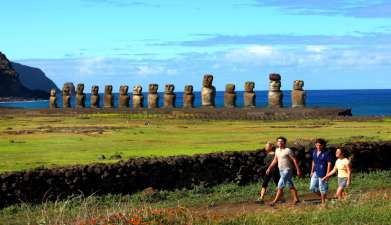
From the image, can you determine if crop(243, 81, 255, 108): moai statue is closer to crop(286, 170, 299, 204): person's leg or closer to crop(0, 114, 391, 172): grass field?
crop(0, 114, 391, 172): grass field

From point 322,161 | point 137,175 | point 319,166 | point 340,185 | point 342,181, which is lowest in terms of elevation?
point 137,175

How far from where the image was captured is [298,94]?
48.7 meters

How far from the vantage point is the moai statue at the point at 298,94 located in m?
48.7

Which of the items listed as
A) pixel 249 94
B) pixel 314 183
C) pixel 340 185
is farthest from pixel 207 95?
pixel 340 185

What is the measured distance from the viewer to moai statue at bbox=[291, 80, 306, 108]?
160 ft

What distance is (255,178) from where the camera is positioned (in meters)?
23.3

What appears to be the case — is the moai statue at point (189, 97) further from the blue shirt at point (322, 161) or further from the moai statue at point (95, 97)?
the blue shirt at point (322, 161)

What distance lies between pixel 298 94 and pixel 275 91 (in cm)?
165

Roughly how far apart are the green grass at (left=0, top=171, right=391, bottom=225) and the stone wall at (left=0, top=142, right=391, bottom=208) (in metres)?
0.37

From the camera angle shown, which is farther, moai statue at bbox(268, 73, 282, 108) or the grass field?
moai statue at bbox(268, 73, 282, 108)

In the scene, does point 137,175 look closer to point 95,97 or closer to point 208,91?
point 208,91

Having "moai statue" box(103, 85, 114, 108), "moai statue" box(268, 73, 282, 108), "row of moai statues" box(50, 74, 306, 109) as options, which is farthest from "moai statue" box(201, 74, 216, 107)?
"moai statue" box(103, 85, 114, 108)

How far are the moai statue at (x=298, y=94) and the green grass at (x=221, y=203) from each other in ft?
76.3

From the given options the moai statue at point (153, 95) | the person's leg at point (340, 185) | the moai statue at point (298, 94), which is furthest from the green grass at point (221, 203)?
the moai statue at point (153, 95)
